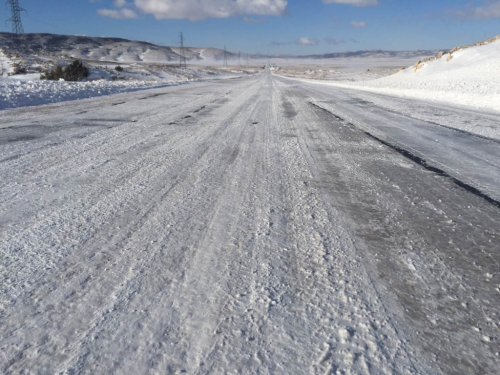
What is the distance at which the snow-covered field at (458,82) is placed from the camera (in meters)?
13.5

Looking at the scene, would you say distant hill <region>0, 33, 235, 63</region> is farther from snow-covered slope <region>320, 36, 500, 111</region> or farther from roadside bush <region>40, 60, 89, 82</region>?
snow-covered slope <region>320, 36, 500, 111</region>

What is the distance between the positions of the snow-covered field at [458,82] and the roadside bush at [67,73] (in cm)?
2247

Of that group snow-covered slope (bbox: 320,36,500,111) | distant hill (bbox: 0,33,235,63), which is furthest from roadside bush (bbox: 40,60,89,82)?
distant hill (bbox: 0,33,235,63)

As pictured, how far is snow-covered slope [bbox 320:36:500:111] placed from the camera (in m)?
13.6

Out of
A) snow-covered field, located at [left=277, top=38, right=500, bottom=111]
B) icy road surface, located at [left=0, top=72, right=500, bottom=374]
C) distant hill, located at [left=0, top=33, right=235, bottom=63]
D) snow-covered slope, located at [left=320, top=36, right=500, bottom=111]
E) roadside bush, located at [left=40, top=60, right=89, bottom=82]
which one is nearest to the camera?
icy road surface, located at [left=0, top=72, right=500, bottom=374]

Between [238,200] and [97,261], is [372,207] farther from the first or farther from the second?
[97,261]

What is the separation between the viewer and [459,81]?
20.5m

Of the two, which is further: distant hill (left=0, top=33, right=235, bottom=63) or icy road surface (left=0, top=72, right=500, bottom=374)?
distant hill (left=0, top=33, right=235, bottom=63)

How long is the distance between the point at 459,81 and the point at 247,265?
75.5 feet

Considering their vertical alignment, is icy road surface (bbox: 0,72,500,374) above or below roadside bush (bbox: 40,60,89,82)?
above

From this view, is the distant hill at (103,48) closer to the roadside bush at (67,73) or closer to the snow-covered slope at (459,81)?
the roadside bush at (67,73)

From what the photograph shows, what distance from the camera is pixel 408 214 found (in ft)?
9.42

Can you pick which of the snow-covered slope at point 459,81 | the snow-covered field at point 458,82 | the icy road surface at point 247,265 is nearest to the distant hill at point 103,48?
the snow-covered slope at point 459,81

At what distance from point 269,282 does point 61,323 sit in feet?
3.36
